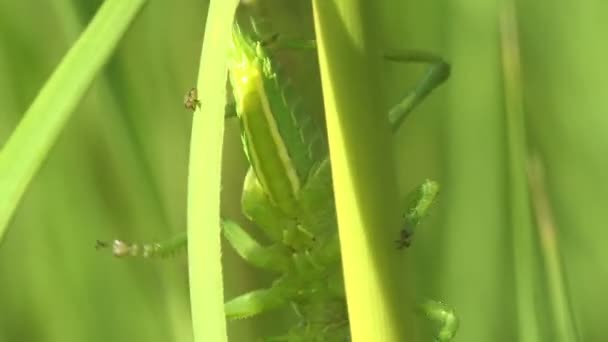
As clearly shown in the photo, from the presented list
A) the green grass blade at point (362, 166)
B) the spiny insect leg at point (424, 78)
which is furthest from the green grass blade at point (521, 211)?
the green grass blade at point (362, 166)

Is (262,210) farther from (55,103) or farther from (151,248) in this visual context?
(55,103)

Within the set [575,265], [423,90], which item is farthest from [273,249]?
[575,265]

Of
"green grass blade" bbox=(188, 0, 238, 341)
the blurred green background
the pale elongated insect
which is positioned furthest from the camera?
the blurred green background

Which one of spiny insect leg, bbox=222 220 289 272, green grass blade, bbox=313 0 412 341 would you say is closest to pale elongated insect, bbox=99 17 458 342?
spiny insect leg, bbox=222 220 289 272

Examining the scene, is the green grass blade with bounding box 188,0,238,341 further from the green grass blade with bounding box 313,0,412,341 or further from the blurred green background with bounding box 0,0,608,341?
the blurred green background with bounding box 0,0,608,341

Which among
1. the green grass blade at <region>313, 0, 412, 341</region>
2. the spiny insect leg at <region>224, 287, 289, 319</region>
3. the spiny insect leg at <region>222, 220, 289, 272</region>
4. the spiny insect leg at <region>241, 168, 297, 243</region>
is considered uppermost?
the green grass blade at <region>313, 0, 412, 341</region>
